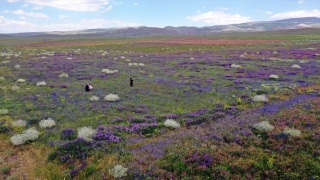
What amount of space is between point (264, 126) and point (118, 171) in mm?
8447

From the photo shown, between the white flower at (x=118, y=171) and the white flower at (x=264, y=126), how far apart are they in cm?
789

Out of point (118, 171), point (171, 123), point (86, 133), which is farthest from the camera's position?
point (171, 123)

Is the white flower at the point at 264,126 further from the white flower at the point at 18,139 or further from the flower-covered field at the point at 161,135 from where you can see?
the white flower at the point at 18,139

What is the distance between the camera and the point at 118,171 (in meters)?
9.07

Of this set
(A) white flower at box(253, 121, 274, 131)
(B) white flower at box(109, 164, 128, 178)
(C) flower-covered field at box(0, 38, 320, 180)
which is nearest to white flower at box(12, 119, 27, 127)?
(C) flower-covered field at box(0, 38, 320, 180)

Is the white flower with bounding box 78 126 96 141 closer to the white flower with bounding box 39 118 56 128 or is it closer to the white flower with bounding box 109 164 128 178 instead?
the white flower with bounding box 39 118 56 128

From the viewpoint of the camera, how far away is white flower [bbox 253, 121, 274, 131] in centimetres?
1207

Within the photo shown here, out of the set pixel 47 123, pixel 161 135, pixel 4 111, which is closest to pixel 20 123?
pixel 47 123

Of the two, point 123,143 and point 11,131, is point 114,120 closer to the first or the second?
point 123,143

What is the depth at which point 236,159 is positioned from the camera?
971cm

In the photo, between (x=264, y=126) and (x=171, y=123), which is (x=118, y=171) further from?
(x=264, y=126)

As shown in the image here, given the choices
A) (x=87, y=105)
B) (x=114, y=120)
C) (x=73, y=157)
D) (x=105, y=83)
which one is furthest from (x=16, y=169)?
(x=105, y=83)

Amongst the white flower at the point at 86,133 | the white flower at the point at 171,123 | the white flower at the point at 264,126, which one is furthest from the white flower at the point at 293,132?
the white flower at the point at 86,133

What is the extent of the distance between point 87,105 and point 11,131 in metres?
5.84
